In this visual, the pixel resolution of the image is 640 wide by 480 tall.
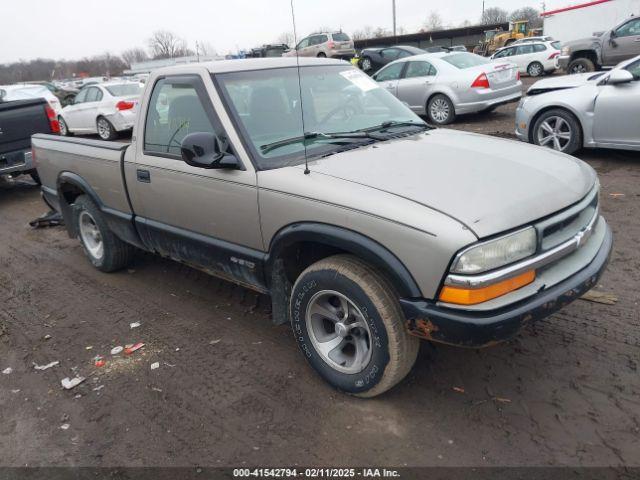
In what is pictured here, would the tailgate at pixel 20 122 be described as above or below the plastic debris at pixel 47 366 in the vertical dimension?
above

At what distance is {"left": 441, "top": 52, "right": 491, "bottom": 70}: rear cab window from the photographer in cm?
1132

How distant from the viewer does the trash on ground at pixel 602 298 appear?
12.6 feet

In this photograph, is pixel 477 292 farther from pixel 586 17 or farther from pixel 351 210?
pixel 586 17

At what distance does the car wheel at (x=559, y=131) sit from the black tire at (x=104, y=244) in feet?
19.5

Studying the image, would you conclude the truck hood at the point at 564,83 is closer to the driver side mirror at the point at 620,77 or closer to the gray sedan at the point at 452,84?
the driver side mirror at the point at 620,77

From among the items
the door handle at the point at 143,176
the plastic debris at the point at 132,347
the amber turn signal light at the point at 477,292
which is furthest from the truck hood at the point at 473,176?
the plastic debris at the point at 132,347

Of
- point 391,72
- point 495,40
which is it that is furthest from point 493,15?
point 391,72

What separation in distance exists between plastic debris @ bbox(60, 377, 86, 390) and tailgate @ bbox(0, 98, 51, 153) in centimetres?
622

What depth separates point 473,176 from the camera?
2783 mm

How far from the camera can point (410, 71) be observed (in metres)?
12.0

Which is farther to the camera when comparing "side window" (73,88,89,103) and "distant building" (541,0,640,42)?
"distant building" (541,0,640,42)

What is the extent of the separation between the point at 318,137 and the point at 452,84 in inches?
339

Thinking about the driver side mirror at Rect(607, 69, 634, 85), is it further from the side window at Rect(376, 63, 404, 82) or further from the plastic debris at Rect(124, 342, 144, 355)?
the plastic debris at Rect(124, 342, 144, 355)

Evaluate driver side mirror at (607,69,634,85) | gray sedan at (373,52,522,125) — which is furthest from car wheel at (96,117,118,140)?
driver side mirror at (607,69,634,85)
